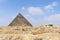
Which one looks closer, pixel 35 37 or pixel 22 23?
pixel 35 37

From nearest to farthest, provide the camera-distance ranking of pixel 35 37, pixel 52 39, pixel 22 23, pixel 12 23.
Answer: pixel 52 39 < pixel 35 37 < pixel 12 23 < pixel 22 23

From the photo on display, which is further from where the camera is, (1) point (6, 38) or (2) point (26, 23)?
(2) point (26, 23)

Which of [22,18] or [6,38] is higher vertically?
[22,18]

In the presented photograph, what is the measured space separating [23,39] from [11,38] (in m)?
0.73

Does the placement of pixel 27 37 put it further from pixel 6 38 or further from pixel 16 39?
pixel 6 38

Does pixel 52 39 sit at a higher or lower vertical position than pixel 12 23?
lower

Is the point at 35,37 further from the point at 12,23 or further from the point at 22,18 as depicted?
the point at 22,18

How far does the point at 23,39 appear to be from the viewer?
8.35m

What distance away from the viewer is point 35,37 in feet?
27.0

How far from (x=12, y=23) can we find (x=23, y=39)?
61.4 feet

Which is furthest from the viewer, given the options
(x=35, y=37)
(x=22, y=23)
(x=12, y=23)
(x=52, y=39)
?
(x=22, y=23)

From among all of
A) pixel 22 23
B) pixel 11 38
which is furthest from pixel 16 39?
pixel 22 23

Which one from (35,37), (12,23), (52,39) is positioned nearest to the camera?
(52,39)

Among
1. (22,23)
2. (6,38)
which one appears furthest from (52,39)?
(22,23)
